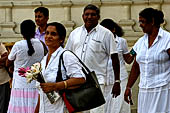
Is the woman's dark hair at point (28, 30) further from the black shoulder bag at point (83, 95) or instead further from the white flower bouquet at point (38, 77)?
the black shoulder bag at point (83, 95)

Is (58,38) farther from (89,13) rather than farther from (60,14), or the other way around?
(60,14)

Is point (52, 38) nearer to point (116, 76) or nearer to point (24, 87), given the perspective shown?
point (116, 76)

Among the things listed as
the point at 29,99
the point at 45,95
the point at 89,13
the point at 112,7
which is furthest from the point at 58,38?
the point at 112,7

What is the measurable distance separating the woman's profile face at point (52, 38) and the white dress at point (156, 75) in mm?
1326

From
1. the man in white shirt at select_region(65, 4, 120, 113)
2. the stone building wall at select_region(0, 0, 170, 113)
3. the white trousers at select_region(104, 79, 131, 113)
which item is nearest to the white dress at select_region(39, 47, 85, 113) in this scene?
the man in white shirt at select_region(65, 4, 120, 113)

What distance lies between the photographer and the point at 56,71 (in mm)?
5812

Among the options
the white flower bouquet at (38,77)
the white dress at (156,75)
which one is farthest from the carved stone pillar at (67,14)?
the white flower bouquet at (38,77)

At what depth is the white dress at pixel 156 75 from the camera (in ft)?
22.4

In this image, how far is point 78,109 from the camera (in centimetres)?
570

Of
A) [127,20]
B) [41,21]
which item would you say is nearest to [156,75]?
[41,21]

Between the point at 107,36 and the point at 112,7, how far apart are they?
212 inches

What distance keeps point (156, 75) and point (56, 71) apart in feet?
4.99

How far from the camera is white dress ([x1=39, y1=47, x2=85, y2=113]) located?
5.79m

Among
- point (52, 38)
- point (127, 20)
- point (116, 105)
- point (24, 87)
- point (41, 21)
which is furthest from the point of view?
point (127, 20)
